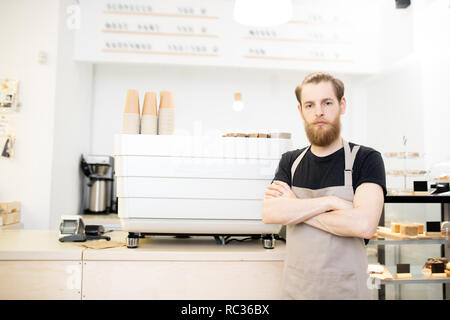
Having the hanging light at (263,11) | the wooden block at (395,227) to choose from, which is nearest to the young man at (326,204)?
the hanging light at (263,11)

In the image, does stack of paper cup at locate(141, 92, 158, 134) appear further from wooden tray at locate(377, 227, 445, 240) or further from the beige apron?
wooden tray at locate(377, 227, 445, 240)

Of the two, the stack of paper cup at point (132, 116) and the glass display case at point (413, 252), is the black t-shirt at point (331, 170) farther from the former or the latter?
the glass display case at point (413, 252)

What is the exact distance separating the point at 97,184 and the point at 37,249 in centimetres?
208

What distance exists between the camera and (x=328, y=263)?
1.17 m

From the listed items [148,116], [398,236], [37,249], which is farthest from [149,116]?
[398,236]

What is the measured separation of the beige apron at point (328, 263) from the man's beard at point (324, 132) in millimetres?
89

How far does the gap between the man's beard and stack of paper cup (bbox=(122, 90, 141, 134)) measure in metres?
0.68

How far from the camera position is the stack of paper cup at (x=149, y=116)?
1414 millimetres

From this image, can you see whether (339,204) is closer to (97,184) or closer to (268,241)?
(268,241)

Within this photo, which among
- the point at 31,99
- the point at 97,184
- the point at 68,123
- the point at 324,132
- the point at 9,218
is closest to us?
the point at 324,132

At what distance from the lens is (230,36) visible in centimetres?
320

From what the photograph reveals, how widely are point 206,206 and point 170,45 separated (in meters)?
2.19

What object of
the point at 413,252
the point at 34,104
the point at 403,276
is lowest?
the point at 403,276

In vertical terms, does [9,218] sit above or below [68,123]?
below
